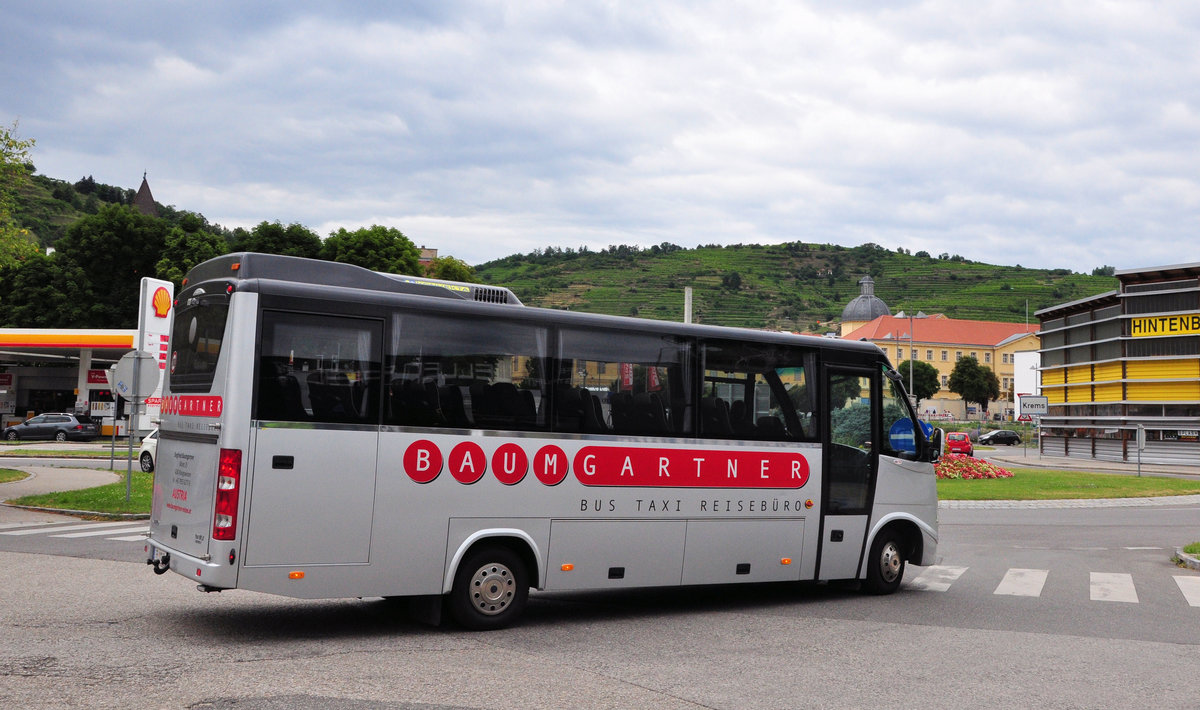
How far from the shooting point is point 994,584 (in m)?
12.5

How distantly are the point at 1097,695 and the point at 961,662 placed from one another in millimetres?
1143

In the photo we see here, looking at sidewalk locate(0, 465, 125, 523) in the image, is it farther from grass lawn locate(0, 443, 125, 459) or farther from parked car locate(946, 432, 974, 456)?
parked car locate(946, 432, 974, 456)

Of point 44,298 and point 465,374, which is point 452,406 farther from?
point 44,298

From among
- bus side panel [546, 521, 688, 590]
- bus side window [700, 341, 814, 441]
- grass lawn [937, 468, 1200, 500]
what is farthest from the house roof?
bus side panel [546, 521, 688, 590]

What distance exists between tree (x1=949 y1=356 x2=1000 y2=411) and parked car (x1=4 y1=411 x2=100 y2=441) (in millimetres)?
79121

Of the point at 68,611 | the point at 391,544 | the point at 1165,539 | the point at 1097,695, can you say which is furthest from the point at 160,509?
the point at 1165,539

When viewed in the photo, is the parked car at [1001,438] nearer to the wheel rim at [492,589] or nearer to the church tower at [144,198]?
the wheel rim at [492,589]

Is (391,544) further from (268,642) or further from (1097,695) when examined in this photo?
(1097,695)

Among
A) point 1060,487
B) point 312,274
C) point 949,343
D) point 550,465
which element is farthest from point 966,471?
point 949,343

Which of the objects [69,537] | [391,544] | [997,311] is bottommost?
[69,537]

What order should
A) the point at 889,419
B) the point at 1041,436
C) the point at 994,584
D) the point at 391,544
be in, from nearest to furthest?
the point at 391,544, the point at 889,419, the point at 994,584, the point at 1041,436

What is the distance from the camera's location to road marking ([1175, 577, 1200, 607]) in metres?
11.6

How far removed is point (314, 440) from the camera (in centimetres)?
793

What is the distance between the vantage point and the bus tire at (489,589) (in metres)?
→ 8.65
